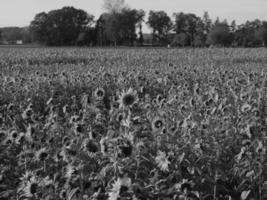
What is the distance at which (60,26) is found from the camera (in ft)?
266

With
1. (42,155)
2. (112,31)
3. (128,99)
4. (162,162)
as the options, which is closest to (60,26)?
(112,31)

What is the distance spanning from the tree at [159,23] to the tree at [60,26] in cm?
1719

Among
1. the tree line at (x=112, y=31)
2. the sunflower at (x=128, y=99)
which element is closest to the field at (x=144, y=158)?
the sunflower at (x=128, y=99)

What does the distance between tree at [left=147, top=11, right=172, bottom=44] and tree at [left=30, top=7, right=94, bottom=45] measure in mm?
17187

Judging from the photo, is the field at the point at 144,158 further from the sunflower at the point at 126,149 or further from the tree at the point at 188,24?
the tree at the point at 188,24

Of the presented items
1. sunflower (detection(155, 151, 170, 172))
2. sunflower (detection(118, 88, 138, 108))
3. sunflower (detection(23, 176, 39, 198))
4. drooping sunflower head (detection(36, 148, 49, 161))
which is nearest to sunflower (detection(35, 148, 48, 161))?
drooping sunflower head (detection(36, 148, 49, 161))

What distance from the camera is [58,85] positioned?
30.0ft

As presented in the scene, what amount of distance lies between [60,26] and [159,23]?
2920 cm

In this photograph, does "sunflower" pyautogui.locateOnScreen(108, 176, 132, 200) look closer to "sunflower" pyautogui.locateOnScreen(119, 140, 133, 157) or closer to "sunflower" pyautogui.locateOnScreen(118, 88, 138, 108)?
"sunflower" pyautogui.locateOnScreen(119, 140, 133, 157)

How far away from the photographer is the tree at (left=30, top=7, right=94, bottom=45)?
7824 centimetres

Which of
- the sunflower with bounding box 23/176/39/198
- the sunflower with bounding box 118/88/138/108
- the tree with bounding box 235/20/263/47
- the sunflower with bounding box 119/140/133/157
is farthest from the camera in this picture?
the tree with bounding box 235/20/263/47

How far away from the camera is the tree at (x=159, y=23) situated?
102312 mm

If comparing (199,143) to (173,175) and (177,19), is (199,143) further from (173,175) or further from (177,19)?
(177,19)

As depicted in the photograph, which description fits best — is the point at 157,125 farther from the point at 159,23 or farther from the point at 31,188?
the point at 159,23
